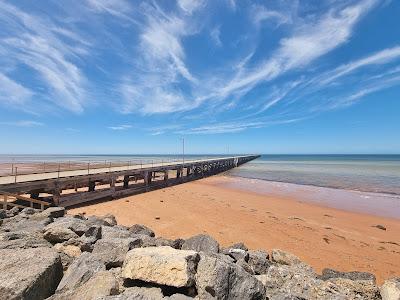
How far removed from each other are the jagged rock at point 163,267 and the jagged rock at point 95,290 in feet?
0.86

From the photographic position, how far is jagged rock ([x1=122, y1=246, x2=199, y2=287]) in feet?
12.9

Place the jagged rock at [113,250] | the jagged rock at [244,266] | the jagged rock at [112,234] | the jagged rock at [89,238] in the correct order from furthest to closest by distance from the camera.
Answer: the jagged rock at [112,234]
the jagged rock at [89,238]
the jagged rock at [244,266]
the jagged rock at [113,250]

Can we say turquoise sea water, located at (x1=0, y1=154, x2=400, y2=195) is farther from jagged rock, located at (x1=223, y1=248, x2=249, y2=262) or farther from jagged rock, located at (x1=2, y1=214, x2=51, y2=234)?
jagged rock, located at (x1=223, y1=248, x2=249, y2=262)

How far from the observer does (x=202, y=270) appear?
4066 millimetres

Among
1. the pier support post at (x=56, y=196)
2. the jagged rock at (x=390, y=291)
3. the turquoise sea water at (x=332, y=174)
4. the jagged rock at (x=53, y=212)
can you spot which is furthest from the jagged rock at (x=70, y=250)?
the turquoise sea water at (x=332, y=174)

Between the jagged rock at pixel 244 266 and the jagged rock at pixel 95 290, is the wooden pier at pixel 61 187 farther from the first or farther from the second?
the jagged rock at pixel 244 266

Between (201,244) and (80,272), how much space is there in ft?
10.7

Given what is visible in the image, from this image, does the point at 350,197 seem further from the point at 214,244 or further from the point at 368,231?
the point at 214,244

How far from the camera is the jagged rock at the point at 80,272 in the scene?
4082 millimetres

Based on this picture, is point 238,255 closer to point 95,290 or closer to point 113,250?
point 113,250

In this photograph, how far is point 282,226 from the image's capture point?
12.8 metres

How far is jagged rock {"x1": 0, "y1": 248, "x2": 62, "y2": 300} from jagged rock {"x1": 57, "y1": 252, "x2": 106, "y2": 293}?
0.17 m

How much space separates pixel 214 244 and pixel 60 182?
Result: 11.2 m

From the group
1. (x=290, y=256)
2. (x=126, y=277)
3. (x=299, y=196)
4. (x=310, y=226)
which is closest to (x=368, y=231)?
(x=310, y=226)
